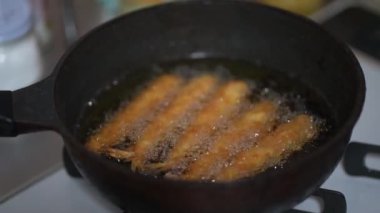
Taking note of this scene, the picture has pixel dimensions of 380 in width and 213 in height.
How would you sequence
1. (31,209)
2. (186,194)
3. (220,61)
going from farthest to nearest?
1. (220,61)
2. (31,209)
3. (186,194)

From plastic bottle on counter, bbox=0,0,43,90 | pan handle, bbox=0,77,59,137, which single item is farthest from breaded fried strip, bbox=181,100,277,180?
plastic bottle on counter, bbox=0,0,43,90

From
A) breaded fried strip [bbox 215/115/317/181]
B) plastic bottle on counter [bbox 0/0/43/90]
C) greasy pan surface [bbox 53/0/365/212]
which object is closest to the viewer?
greasy pan surface [bbox 53/0/365/212]

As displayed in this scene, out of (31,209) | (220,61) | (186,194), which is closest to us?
(186,194)

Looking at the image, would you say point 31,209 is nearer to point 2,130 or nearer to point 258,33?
point 2,130

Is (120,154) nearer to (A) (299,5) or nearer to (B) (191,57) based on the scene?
(B) (191,57)

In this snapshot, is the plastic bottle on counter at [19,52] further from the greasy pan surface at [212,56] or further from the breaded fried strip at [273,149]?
the breaded fried strip at [273,149]

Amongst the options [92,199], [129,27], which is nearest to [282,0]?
[129,27]

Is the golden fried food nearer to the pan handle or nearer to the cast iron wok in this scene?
the cast iron wok

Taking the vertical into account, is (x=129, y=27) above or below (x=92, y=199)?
above
